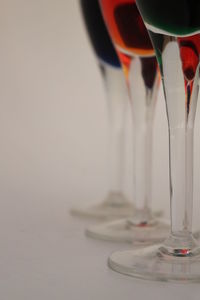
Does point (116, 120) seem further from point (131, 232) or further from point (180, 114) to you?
point (180, 114)

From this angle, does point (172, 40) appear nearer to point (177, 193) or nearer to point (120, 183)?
point (177, 193)

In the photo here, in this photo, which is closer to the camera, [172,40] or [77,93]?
[172,40]

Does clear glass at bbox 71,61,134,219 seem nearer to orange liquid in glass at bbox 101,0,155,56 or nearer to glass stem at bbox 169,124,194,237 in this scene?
orange liquid in glass at bbox 101,0,155,56

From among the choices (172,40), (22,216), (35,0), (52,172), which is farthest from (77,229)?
(35,0)

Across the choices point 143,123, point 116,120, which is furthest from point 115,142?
point 143,123

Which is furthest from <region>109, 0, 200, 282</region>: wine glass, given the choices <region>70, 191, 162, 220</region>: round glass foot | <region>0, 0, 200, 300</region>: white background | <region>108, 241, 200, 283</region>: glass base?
<region>70, 191, 162, 220</region>: round glass foot
